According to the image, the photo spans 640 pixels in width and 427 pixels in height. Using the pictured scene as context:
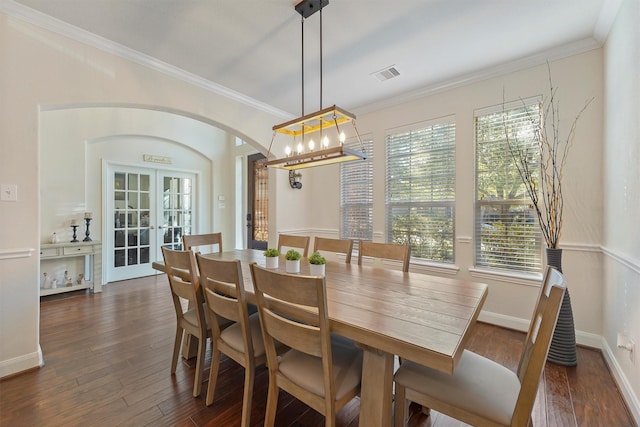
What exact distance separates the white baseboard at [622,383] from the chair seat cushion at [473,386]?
1111mm

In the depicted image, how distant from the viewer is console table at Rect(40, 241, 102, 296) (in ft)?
12.7

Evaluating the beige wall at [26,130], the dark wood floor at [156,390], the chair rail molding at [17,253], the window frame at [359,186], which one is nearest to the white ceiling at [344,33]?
the beige wall at [26,130]

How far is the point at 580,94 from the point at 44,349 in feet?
17.7

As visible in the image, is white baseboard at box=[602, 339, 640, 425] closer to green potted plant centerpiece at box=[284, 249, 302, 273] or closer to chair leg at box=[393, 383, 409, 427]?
chair leg at box=[393, 383, 409, 427]

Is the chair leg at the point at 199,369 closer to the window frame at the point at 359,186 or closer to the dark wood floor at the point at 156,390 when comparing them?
the dark wood floor at the point at 156,390

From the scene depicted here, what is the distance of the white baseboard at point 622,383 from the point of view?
1.64 m

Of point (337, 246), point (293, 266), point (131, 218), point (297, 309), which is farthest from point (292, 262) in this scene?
point (131, 218)

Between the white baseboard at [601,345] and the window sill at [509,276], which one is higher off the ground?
the window sill at [509,276]

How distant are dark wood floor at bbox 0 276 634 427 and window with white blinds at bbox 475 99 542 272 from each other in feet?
2.65

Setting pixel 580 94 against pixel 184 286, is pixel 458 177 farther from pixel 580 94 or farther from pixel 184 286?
pixel 184 286

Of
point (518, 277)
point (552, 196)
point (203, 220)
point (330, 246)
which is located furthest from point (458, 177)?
point (203, 220)

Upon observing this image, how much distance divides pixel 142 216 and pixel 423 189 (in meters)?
5.04

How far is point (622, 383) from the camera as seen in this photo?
187cm

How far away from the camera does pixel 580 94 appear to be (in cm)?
250
